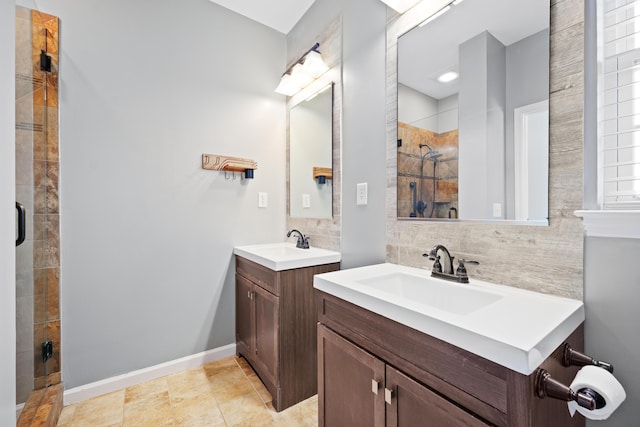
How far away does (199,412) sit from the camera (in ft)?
5.36

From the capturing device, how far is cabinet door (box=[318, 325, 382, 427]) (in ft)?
3.22

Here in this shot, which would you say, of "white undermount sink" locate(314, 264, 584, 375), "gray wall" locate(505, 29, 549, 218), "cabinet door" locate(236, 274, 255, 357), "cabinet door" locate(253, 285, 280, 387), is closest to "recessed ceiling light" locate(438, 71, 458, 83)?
"gray wall" locate(505, 29, 549, 218)

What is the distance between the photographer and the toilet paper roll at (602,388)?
627 millimetres

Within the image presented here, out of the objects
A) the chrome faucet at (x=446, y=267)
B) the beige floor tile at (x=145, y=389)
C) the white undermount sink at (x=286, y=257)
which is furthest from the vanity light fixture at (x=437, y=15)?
the beige floor tile at (x=145, y=389)

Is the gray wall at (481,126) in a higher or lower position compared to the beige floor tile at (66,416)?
higher

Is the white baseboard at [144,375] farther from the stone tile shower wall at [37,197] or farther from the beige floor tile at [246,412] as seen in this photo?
the beige floor tile at [246,412]

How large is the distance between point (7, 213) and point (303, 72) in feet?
6.13

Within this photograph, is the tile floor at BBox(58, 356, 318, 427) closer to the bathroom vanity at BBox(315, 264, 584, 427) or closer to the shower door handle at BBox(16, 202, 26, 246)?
the bathroom vanity at BBox(315, 264, 584, 427)

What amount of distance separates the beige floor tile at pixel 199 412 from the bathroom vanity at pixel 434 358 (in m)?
0.72

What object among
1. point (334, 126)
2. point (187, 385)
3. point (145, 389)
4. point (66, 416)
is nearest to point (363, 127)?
point (334, 126)

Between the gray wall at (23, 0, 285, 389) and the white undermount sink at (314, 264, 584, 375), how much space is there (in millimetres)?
1275

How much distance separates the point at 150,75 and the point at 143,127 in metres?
0.37

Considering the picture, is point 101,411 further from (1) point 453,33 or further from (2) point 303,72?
(1) point 453,33

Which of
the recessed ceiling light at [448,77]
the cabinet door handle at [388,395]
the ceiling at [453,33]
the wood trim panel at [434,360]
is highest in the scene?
the ceiling at [453,33]
